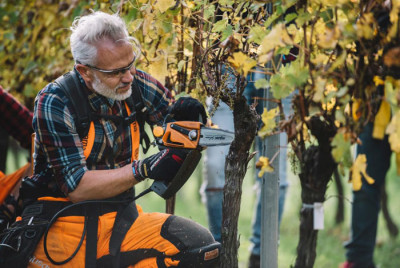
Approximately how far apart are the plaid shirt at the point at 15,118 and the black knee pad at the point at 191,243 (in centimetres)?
120

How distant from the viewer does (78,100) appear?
7.89ft

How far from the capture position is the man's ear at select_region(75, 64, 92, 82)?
2.46m

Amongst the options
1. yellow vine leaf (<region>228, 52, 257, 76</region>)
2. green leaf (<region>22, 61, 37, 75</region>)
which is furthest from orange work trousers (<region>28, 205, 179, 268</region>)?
green leaf (<region>22, 61, 37, 75</region>)

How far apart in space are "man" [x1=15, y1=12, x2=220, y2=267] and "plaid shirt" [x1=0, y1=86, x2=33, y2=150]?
798 mm

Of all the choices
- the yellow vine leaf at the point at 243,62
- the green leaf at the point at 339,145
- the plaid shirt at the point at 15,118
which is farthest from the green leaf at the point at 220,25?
the plaid shirt at the point at 15,118

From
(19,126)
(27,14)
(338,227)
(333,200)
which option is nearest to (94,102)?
(19,126)

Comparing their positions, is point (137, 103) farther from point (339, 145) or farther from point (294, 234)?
point (294, 234)

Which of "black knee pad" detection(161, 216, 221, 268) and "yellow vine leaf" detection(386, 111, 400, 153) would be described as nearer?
"yellow vine leaf" detection(386, 111, 400, 153)

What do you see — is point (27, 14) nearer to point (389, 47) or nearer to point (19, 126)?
point (19, 126)

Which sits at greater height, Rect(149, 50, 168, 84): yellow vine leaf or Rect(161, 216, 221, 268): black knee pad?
Rect(149, 50, 168, 84): yellow vine leaf

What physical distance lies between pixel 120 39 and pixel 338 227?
4.40 meters

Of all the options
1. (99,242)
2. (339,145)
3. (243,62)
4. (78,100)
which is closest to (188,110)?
(78,100)

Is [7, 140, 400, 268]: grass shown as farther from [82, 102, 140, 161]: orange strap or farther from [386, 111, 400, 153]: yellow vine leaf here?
[386, 111, 400, 153]: yellow vine leaf

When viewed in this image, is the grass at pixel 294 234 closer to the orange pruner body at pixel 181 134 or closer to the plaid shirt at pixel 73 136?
the plaid shirt at pixel 73 136
